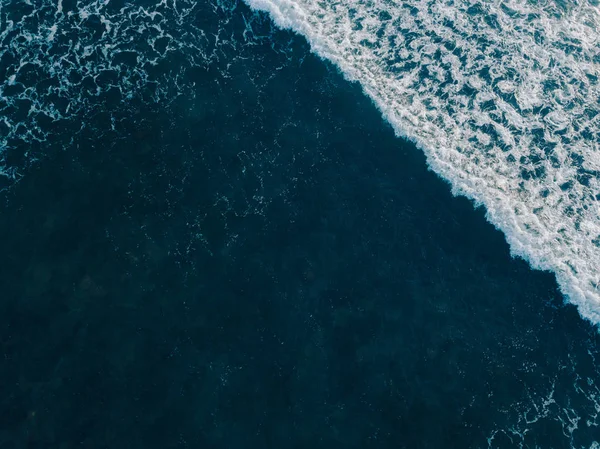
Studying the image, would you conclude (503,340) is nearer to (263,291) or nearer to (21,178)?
(263,291)

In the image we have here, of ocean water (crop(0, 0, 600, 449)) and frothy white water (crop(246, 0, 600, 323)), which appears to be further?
frothy white water (crop(246, 0, 600, 323))

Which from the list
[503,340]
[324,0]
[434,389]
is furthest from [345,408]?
[324,0]

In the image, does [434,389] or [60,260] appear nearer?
[434,389]

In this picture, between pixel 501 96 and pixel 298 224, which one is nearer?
pixel 298 224

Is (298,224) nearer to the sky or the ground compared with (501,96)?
nearer to the ground

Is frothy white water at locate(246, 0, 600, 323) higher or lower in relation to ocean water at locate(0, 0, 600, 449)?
higher
